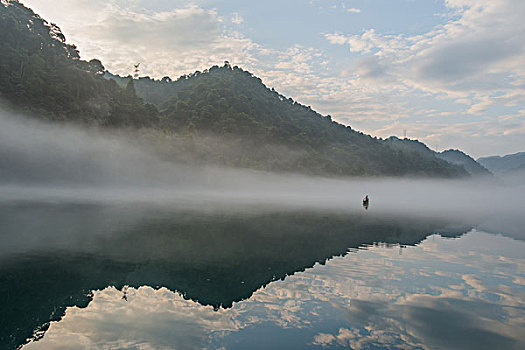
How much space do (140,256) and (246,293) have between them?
1065 cm

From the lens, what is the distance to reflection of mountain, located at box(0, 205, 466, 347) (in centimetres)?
1697

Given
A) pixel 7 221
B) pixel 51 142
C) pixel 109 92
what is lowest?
pixel 7 221

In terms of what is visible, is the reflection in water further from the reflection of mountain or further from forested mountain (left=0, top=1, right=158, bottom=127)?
forested mountain (left=0, top=1, right=158, bottom=127)

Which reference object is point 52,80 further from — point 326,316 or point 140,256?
point 326,316

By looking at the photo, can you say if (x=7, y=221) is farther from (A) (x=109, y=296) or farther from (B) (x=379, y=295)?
(B) (x=379, y=295)

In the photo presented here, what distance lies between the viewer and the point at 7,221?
3872 centimetres

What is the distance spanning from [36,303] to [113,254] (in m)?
10.0

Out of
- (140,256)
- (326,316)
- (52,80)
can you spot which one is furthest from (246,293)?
(52,80)

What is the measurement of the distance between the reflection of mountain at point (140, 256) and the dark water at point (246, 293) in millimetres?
97

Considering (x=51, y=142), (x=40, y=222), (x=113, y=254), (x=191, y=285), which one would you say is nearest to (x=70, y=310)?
(x=191, y=285)

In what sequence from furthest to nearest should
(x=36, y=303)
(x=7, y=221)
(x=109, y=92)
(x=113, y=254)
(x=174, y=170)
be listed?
(x=174, y=170), (x=109, y=92), (x=7, y=221), (x=113, y=254), (x=36, y=303)

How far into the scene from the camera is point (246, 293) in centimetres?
1898

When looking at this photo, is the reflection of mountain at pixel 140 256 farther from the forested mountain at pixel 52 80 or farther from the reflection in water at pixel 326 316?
the forested mountain at pixel 52 80

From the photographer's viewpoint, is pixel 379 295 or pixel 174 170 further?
A: pixel 174 170
